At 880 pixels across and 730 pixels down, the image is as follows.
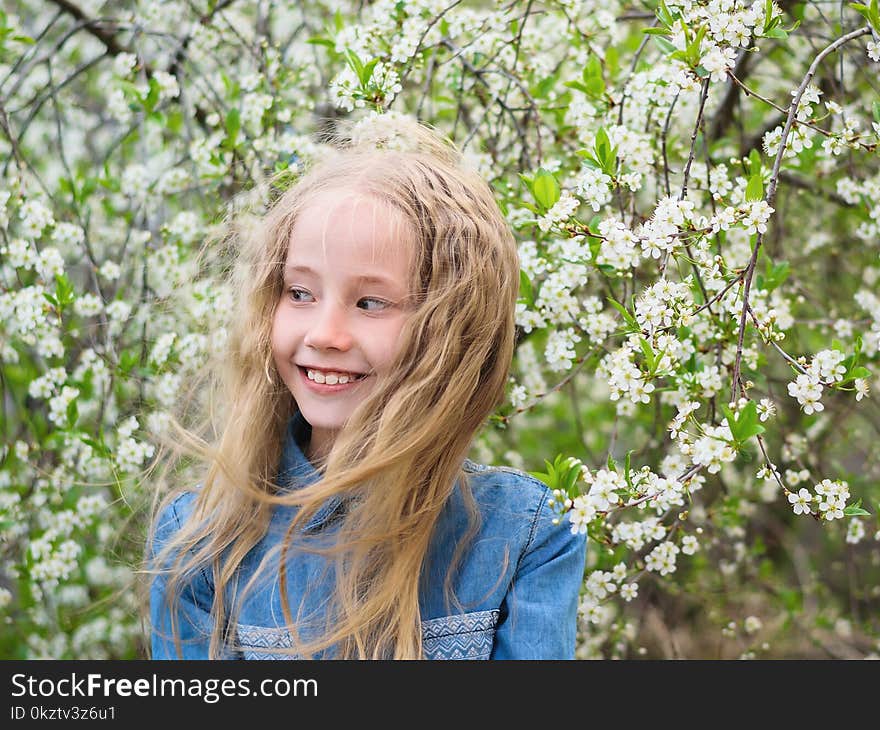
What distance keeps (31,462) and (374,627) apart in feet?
3.19

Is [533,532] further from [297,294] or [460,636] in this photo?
[297,294]

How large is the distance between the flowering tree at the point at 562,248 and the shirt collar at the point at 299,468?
299 millimetres

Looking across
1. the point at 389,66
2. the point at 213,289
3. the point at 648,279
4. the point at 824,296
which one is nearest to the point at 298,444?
the point at 213,289

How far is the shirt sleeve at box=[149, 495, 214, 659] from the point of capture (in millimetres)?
1376

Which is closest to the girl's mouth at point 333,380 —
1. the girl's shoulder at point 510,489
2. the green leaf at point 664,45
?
the girl's shoulder at point 510,489

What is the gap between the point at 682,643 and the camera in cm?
266

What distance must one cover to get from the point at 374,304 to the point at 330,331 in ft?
0.24

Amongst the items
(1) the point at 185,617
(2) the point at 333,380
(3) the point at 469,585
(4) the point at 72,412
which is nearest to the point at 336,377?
(2) the point at 333,380

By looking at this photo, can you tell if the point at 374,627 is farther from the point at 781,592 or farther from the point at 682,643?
the point at 682,643

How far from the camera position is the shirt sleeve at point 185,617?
4.51ft

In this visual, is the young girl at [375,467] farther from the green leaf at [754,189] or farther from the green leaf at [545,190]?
the green leaf at [754,189]

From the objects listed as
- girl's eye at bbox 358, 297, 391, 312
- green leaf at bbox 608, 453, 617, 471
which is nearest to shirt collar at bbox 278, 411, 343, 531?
girl's eye at bbox 358, 297, 391, 312

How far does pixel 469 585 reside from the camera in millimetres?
1292

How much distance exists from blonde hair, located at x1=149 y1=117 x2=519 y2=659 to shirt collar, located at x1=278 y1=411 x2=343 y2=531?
0.02 m
